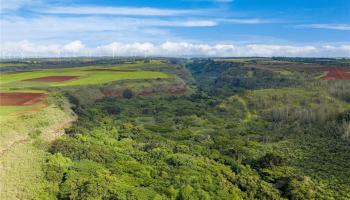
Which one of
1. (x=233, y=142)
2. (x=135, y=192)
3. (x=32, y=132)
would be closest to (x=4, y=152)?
(x=32, y=132)

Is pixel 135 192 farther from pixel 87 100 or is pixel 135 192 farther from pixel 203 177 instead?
pixel 87 100

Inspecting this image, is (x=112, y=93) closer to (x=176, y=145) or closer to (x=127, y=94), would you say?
(x=127, y=94)

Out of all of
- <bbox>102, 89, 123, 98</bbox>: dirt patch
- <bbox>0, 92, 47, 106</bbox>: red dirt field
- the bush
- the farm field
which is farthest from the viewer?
the bush

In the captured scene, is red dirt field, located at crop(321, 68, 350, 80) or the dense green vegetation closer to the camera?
the dense green vegetation

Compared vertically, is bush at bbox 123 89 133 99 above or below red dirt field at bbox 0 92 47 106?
below

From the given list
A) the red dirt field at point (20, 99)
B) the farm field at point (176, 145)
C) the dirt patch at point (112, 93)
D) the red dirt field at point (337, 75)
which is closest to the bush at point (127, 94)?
the farm field at point (176, 145)

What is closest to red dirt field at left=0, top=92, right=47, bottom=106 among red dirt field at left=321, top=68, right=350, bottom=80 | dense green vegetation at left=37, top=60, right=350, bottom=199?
dense green vegetation at left=37, top=60, right=350, bottom=199

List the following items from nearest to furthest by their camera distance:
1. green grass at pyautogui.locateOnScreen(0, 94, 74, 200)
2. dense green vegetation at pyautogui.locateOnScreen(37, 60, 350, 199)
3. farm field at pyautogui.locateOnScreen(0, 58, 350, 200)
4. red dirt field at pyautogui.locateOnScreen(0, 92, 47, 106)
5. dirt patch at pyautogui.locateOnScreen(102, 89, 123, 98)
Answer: green grass at pyautogui.locateOnScreen(0, 94, 74, 200) < farm field at pyautogui.locateOnScreen(0, 58, 350, 200) < dense green vegetation at pyautogui.locateOnScreen(37, 60, 350, 199) < red dirt field at pyautogui.locateOnScreen(0, 92, 47, 106) < dirt patch at pyautogui.locateOnScreen(102, 89, 123, 98)

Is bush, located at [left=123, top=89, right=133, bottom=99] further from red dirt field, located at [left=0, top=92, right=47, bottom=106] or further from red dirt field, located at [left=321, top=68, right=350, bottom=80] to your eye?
red dirt field, located at [left=321, top=68, right=350, bottom=80]
